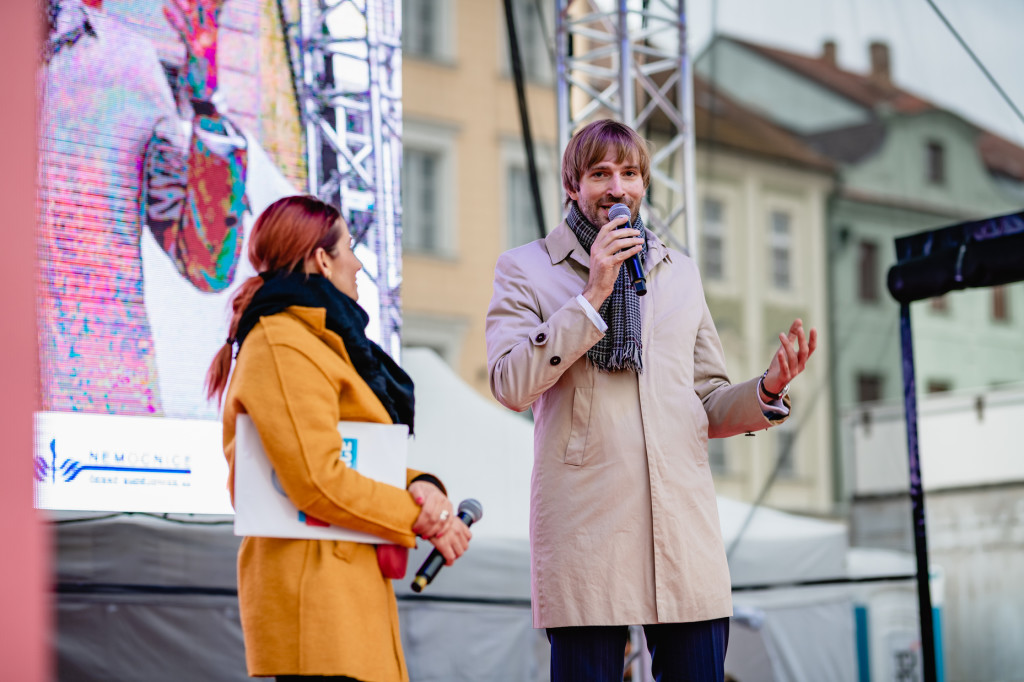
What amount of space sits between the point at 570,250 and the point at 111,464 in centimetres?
173

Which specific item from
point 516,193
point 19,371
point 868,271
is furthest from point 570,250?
point 868,271

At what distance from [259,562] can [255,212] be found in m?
1.98

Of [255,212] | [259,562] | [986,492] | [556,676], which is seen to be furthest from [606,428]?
[986,492]

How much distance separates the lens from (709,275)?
70.3 feet

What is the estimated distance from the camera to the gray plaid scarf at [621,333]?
6.62ft

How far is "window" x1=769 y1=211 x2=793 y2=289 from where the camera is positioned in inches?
872

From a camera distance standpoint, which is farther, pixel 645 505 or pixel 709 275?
pixel 709 275

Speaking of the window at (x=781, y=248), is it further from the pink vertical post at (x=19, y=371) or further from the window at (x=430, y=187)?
the pink vertical post at (x=19, y=371)

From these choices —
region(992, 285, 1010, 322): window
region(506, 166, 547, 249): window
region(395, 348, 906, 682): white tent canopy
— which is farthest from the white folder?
region(992, 285, 1010, 322): window

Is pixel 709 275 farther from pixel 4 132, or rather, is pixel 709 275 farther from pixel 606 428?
pixel 4 132

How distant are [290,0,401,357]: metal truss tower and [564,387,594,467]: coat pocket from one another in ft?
5.43

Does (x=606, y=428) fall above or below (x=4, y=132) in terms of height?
below

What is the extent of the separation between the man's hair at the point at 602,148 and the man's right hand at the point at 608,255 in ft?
0.73

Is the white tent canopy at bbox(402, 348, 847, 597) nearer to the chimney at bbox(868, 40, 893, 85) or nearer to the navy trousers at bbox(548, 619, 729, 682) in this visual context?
the navy trousers at bbox(548, 619, 729, 682)
